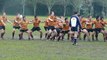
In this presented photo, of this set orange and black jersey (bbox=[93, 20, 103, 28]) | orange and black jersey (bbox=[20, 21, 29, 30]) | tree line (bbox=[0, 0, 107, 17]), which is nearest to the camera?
orange and black jersey (bbox=[20, 21, 29, 30])

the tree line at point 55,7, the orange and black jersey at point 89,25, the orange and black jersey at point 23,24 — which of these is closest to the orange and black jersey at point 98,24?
the orange and black jersey at point 89,25

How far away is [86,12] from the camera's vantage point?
90062 millimetres

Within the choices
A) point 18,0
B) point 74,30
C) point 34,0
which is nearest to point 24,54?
point 74,30

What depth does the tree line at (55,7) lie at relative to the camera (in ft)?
295

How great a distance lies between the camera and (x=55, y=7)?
92750 millimetres

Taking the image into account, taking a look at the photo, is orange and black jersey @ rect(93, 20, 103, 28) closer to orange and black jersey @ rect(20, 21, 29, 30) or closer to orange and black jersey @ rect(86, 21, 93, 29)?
orange and black jersey @ rect(86, 21, 93, 29)

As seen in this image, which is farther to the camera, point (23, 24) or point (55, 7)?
point (55, 7)

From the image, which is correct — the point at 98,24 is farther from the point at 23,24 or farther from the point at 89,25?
the point at 23,24

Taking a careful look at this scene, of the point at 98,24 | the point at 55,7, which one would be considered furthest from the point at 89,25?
the point at 55,7

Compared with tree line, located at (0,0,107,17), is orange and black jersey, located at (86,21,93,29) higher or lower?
higher

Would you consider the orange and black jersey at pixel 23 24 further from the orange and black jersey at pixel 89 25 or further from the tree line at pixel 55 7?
the tree line at pixel 55 7

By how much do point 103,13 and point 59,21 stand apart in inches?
2445

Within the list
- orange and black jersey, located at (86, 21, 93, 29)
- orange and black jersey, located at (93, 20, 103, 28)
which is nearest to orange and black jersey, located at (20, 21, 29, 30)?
orange and black jersey, located at (86, 21, 93, 29)

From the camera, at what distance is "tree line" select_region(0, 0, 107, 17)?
90.1m
